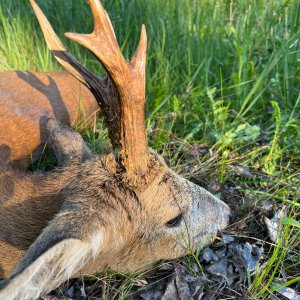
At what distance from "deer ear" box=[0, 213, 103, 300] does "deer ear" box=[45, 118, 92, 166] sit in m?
0.83

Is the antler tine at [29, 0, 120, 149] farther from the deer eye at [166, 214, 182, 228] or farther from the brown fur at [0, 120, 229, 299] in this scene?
the deer eye at [166, 214, 182, 228]

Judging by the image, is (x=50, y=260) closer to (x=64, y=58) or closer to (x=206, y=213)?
(x=64, y=58)

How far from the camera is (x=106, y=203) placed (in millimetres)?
2674

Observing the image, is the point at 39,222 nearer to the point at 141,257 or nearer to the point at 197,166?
the point at 141,257

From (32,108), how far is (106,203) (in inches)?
60.8

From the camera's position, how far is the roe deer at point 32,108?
3572mm

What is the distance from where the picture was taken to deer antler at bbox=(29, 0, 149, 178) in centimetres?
236

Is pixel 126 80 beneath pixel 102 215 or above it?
above

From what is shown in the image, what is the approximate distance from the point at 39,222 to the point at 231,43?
2.91m

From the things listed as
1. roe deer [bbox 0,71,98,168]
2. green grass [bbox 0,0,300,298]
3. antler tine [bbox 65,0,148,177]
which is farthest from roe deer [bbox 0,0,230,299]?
green grass [bbox 0,0,300,298]

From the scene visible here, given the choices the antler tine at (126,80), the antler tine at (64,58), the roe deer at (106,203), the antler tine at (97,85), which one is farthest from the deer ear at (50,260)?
the antler tine at (64,58)

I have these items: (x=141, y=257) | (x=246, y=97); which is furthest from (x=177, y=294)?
(x=246, y=97)

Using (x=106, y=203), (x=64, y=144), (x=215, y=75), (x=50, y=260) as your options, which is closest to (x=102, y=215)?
(x=106, y=203)

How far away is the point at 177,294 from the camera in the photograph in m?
2.88
